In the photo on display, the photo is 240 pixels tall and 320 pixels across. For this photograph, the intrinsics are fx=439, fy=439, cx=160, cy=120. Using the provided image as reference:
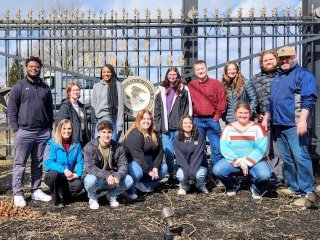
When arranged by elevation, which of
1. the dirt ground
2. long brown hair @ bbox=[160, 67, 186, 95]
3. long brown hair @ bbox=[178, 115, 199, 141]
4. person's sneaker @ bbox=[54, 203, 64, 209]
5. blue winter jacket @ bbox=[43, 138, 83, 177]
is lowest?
the dirt ground

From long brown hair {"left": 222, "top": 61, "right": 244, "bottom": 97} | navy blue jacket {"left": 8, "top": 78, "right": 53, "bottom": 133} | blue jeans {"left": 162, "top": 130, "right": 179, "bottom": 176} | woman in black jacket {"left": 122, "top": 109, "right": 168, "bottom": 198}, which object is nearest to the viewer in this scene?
navy blue jacket {"left": 8, "top": 78, "right": 53, "bottom": 133}

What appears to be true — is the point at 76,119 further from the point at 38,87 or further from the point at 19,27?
the point at 19,27

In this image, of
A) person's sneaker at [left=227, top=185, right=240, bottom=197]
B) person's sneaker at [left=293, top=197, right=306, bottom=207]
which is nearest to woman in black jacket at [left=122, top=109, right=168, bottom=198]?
person's sneaker at [left=227, top=185, right=240, bottom=197]

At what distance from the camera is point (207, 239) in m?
4.13

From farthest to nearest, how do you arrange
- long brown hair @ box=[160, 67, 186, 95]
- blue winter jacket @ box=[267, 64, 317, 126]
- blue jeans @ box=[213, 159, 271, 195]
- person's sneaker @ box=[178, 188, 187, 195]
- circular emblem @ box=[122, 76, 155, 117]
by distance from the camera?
circular emblem @ box=[122, 76, 155, 117]
long brown hair @ box=[160, 67, 186, 95]
person's sneaker @ box=[178, 188, 187, 195]
blue jeans @ box=[213, 159, 271, 195]
blue winter jacket @ box=[267, 64, 317, 126]

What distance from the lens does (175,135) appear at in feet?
20.3

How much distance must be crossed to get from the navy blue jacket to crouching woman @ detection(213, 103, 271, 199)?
234cm

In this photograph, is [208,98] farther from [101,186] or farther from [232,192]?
[101,186]

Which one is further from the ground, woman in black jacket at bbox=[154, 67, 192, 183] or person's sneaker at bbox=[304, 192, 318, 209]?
woman in black jacket at bbox=[154, 67, 192, 183]

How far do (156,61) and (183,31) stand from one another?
0.72 meters

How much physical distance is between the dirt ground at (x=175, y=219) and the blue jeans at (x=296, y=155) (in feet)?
1.06

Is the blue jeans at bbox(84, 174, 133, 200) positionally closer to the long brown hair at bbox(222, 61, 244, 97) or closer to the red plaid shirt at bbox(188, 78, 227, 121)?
the red plaid shirt at bbox(188, 78, 227, 121)

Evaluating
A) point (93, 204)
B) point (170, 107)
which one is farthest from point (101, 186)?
point (170, 107)

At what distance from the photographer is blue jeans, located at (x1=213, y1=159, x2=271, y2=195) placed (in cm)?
550
